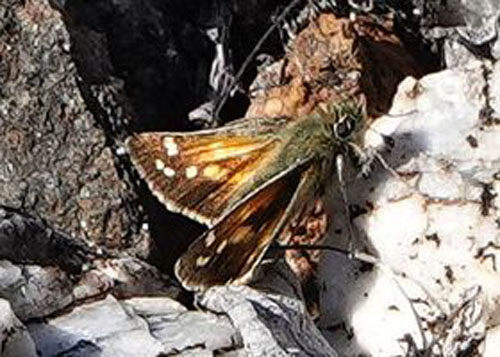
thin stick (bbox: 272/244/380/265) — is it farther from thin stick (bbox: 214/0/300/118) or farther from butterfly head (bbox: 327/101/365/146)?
thin stick (bbox: 214/0/300/118)

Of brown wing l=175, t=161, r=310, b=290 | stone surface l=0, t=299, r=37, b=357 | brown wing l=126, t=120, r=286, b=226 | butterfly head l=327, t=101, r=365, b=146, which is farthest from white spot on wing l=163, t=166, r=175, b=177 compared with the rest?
stone surface l=0, t=299, r=37, b=357

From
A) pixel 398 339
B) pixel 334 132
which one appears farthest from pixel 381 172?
pixel 398 339

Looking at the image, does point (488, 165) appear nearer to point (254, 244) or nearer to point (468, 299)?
point (468, 299)

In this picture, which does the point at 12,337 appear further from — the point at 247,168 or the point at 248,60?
the point at 248,60

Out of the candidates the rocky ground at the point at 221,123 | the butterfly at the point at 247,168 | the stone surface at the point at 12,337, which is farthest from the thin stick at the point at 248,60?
the stone surface at the point at 12,337

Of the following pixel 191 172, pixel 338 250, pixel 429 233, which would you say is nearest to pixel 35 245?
pixel 191 172

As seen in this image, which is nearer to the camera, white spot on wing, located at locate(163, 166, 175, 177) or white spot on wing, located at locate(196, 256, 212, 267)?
white spot on wing, located at locate(196, 256, 212, 267)

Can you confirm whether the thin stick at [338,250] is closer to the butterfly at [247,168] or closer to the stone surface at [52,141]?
the butterfly at [247,168]
